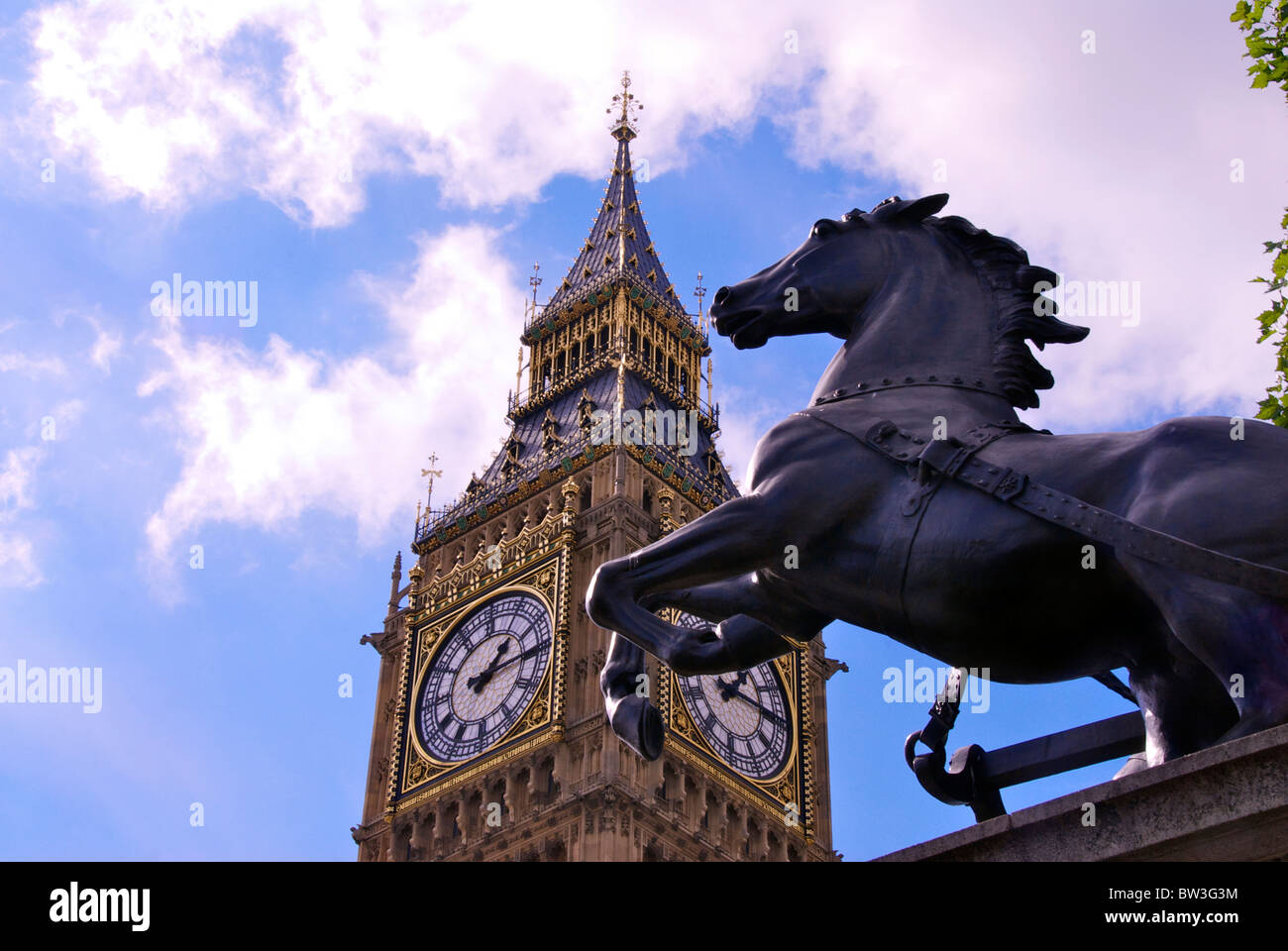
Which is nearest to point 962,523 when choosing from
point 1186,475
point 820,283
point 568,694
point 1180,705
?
point 1186,475

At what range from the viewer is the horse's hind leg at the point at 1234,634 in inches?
273

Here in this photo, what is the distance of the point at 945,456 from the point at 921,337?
1.19 meters

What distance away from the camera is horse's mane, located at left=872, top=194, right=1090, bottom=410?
8938mm

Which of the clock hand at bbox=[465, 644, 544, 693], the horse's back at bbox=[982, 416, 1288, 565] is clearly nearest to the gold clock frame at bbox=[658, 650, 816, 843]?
the clock hand at bbox=[465, 644, 544, 693]

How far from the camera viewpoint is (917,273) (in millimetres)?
9445

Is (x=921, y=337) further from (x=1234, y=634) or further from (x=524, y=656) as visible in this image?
(x=524, y=656)

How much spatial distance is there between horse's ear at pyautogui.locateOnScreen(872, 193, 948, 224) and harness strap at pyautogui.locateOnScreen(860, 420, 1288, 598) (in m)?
1.78

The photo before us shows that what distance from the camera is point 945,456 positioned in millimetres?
8125

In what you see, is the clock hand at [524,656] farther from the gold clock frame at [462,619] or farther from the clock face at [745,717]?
the clock face at [745,717]

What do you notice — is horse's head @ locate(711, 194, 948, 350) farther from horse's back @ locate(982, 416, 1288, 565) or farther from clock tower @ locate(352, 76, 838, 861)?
clock tower @ locate(352, 76, 838, 861)

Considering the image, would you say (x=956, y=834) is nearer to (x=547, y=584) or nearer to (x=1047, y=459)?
(x=1047, y=459)

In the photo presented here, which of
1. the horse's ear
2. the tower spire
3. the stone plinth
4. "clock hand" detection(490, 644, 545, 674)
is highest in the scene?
the tower spire

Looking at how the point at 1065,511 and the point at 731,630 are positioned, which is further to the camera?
the point at 731,630

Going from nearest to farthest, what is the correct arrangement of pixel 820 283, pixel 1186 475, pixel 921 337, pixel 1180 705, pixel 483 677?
pixel 1186 475 → pixel 1180 705 → pixel 921 337 → pixel 820 283 → pixel 483 677
